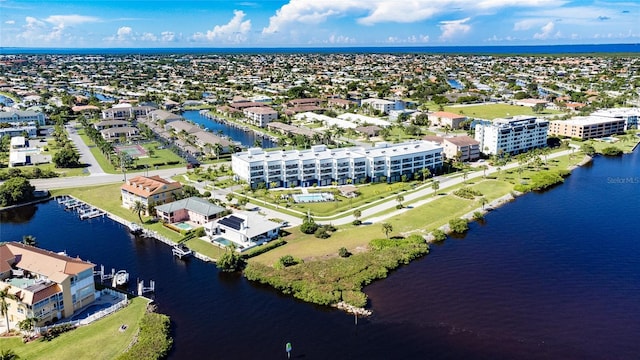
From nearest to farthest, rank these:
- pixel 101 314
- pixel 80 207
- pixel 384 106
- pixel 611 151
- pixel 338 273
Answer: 1. pixel 101 314
2. pixel 338 273
3. pixel 80 207
4. pixel 611 151
5. pixel 384 106

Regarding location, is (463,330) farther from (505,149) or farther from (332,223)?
(505,149)

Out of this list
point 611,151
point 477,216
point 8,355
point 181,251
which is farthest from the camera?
point 611,151

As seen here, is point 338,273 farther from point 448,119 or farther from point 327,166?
point 448,119

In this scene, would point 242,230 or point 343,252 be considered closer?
point 343,252

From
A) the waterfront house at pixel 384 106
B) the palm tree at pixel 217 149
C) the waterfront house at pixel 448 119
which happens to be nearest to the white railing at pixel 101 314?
the palm tree at pixel 217 149

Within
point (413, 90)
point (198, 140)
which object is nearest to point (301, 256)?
point (198, 140)

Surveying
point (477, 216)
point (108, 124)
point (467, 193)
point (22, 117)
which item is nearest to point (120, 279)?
point (477, 216)

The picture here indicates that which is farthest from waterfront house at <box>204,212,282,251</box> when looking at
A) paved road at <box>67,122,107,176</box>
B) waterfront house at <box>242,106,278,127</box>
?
waterfront house at <box>242,106,278,127</box>

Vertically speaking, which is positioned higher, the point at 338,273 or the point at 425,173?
the point at 425,173
